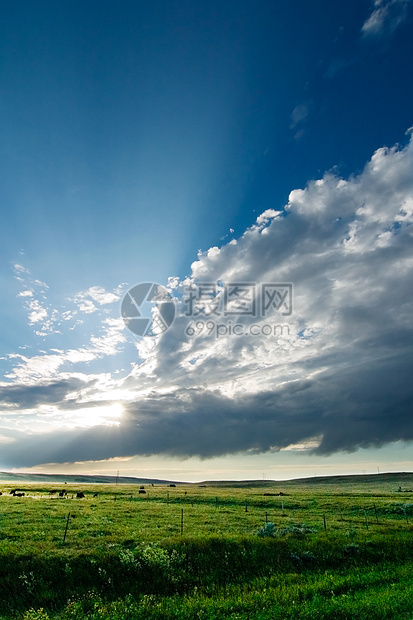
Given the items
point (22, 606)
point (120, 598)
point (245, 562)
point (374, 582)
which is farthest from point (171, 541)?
point (374, 582)

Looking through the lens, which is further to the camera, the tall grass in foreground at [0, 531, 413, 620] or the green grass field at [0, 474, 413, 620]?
the green grass field at [0, 474, 413, 620]

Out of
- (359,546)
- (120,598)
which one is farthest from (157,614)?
(359,546)

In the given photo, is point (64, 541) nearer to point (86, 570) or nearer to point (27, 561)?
point (27, 561)

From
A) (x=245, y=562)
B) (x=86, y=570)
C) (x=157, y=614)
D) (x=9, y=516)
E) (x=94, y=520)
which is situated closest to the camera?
(x=157, y=614)

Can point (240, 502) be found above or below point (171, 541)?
below

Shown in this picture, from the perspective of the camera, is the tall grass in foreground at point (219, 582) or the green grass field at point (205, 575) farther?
the green grass field at point (205, 575)

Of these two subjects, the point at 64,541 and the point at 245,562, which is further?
the point at 64,541

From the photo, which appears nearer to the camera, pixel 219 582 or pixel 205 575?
pixel 219 582

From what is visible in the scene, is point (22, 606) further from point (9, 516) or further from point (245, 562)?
point (9, 516)

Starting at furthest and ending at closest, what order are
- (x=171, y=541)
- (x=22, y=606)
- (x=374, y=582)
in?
(x=171, y=541), (x=374, y=582), (x=22, y=606)

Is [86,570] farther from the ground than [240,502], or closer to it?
farther from the ground

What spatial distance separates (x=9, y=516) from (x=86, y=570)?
2794cm

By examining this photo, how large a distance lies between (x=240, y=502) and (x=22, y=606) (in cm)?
5541

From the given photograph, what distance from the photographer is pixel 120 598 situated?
15.9 meters
